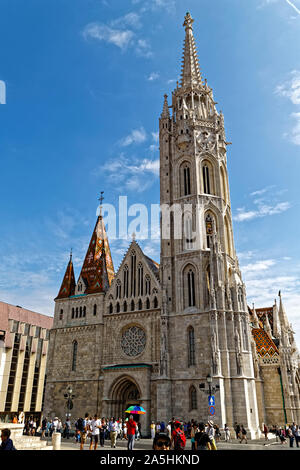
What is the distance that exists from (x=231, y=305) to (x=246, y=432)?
904cm

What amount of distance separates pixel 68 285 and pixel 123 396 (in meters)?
12.7

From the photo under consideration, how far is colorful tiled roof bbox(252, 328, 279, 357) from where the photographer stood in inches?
1394

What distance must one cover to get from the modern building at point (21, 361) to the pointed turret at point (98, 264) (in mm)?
14989

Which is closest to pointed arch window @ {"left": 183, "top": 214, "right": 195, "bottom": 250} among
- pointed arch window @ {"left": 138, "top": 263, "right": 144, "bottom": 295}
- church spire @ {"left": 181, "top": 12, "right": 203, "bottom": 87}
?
pointed arch window @ {"left": 138, "top": 263, "right": 144, "bottom": 295}

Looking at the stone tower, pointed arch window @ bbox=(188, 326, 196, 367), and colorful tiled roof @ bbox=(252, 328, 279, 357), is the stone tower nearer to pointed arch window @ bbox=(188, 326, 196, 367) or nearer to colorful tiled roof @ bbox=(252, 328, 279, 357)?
pointed arch window @ bbox=(188, 326, 196, 367)

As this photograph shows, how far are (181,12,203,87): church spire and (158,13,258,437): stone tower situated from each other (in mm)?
285

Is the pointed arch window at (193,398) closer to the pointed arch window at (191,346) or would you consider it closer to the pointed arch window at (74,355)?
the pointed arch window at (191,346)

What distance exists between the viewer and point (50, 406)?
33812 millimetres

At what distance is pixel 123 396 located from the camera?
105ft

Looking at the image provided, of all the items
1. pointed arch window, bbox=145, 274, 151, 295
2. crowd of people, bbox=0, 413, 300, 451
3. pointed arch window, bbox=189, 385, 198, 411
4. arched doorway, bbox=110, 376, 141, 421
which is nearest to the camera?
crowd of people, bbox=0, 413, 300, 451

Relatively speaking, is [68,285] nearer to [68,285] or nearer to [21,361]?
[68,285]

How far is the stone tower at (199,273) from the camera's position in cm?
2816

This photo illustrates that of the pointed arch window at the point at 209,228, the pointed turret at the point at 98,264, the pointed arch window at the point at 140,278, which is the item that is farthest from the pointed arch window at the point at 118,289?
the pointed arch window at the point at 209,228

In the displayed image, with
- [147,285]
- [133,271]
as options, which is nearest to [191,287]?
[147,285]
